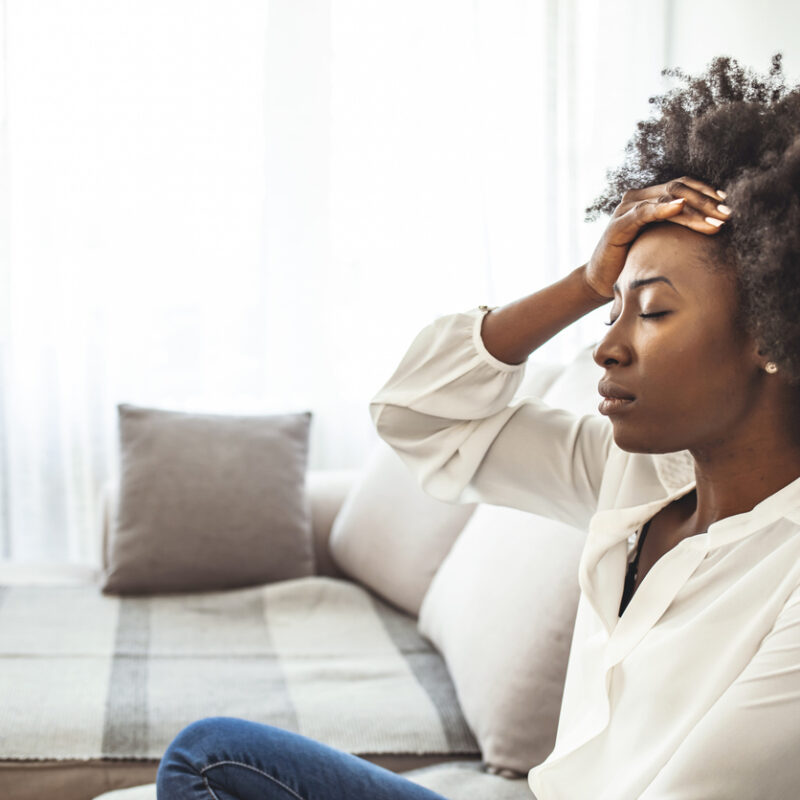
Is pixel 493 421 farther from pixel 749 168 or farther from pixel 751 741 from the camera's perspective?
pixel 751 741

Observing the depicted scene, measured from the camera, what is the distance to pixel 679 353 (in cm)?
99

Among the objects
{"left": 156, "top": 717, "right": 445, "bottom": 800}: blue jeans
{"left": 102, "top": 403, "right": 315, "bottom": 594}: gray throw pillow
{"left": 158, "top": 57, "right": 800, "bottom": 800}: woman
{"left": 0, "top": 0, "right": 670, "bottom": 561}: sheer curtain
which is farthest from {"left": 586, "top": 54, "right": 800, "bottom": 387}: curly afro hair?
{"left": 0, "top": 0, "right": 670, "bottom": 561}: sheer curtain

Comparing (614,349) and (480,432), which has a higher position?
(614,349)

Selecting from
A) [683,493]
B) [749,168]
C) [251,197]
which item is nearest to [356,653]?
[683,493]

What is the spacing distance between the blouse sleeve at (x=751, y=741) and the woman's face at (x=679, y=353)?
0.78 feet

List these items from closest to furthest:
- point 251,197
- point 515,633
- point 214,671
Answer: point 515,633
point 214,671
point 251,197

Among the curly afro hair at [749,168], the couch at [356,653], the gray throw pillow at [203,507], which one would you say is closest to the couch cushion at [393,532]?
the couch at [356,653]

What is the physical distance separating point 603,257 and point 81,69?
2.13m

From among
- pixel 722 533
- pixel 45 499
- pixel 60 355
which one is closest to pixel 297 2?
pixel 60 355

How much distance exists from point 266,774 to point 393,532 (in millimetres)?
1121

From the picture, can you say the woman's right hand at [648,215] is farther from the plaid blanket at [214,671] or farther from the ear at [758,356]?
the plaid blanket at [214,671]

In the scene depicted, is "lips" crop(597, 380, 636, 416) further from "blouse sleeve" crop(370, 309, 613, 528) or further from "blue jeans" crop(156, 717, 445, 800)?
"blue jeans" crop(156, 717, 445, 800)

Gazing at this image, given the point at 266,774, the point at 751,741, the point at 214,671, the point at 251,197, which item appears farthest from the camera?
the point at 251,197

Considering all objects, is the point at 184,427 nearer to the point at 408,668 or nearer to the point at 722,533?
the point at 408,668
